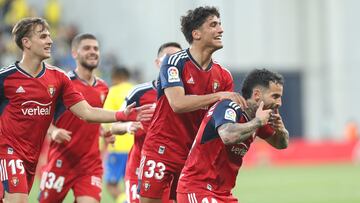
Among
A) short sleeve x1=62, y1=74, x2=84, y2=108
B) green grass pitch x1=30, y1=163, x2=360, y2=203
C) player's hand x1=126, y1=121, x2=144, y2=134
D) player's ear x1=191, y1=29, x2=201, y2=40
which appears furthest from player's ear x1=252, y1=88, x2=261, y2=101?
green grass pitch x1=30, y1=163, x2=360, y2=203

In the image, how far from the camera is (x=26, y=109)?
33.8ft

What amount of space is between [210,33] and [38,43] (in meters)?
1.93

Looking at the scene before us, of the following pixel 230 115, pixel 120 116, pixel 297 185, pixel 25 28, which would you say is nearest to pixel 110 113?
pixel 120 116

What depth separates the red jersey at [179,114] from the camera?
9.96 metres

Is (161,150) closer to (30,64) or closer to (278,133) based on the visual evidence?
(278,133)

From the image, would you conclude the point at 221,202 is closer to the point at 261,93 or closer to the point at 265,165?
the point at 261,93

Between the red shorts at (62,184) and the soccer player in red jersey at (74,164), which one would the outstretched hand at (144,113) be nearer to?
the soccer player in red jersey at (74,164)

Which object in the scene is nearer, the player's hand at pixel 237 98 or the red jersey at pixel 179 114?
the player's hand at pixel 237 98

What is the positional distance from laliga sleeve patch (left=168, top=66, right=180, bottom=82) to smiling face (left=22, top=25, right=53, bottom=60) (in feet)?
4.90

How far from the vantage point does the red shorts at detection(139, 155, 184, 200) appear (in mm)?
10516

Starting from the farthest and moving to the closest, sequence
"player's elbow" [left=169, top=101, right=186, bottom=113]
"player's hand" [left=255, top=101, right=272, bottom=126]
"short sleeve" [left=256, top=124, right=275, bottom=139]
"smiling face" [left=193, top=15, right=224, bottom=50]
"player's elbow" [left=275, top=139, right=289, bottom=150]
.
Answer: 1. "smiling face" [left=193, top=15, right=224, bottom=50]
2. "player's elbow" [left=169, top=101, right=186, bottom=113]
3. "player's elbow" [left=275, top=139, right=289, bottom=150]
4. "short sleeve" [left=256, top=124, right=275, bottom=139]
5. "player's hand" [left=255, top=101, right=272, bottom=126]

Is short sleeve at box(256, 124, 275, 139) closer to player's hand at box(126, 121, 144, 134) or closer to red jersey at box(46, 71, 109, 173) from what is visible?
player's hand at box(126, 121, 144, 134)

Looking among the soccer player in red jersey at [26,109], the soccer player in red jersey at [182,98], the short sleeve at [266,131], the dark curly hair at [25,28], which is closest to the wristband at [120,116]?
the soccer player in red jersey at [26,109]

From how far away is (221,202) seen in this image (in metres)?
8.92
